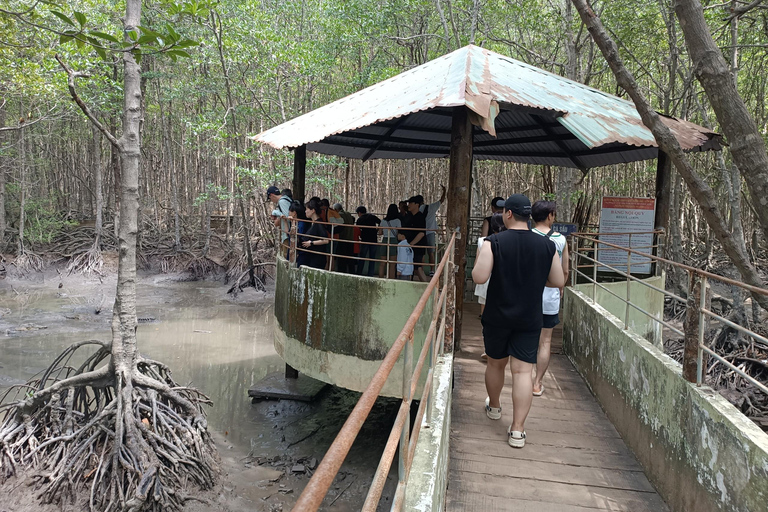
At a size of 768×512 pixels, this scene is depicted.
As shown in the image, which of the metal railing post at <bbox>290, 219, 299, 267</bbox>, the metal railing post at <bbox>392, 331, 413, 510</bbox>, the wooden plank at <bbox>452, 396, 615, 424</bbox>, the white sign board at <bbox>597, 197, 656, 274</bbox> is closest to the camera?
the metal railing post at <bbox>392, 331, 413, 510</bbox>

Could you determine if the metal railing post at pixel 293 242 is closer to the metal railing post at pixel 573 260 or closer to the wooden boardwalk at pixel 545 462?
the wooden boardwalk at pixel 545 462

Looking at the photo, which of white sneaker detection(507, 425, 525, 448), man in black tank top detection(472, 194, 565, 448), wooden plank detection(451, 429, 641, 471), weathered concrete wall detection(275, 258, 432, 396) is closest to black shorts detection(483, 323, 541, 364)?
A: man in black tank top detection(472, 194, 565, 448)

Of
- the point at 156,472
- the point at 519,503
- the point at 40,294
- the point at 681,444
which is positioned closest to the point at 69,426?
the point at 156,472

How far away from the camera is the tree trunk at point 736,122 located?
2.83 metres

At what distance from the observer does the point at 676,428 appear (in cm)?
361

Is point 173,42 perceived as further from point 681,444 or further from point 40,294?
point 40,294

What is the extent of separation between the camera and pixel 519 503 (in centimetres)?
341

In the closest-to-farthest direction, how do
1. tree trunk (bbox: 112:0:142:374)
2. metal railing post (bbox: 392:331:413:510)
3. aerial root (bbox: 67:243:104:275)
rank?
metal railing post (bbox: 392:331:413:510) < tree trunk (bbox: 112:0:142:374) < aerial root (bbox: 67:243:104:275)

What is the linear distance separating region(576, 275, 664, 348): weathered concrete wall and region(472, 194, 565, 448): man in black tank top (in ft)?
12.3

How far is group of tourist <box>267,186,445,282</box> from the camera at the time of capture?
752 cm

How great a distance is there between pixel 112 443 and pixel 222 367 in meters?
5.44

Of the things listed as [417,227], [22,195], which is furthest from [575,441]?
[22,195]

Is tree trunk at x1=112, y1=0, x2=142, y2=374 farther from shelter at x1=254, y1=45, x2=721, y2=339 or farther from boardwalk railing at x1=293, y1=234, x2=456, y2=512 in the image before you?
boardwalk railing at x1=293, y1=234, x2=456, y2=512

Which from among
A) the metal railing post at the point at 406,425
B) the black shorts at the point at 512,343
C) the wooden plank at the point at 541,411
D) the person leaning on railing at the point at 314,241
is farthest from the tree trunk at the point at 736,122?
the person leaning on railing at the point at 314,241
